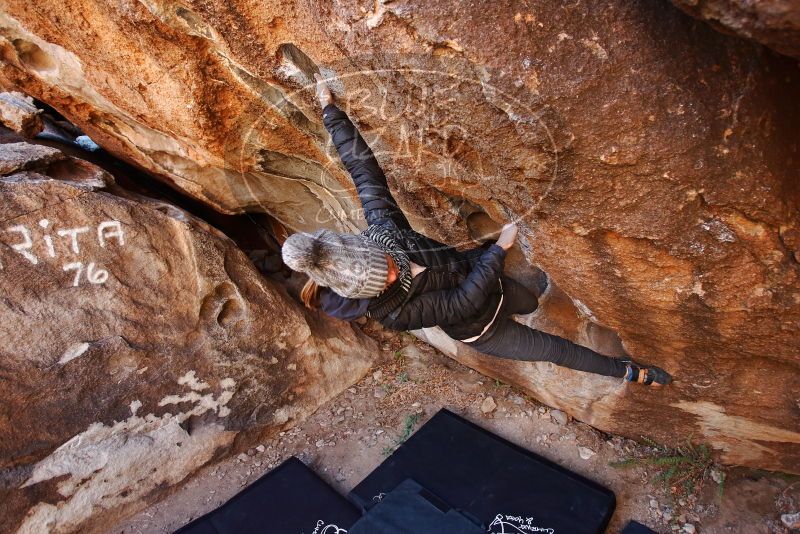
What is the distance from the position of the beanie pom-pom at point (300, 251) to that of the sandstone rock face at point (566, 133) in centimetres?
76

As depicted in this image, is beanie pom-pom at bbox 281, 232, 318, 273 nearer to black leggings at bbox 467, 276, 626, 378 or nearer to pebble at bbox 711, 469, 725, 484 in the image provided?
black leggings at bbox 467, 276, 626, 378

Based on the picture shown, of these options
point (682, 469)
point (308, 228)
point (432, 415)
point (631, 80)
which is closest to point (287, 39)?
point (631, 80)

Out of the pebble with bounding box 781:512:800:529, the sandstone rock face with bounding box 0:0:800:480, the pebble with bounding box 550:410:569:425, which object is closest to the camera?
the sandstone rock face with bounding box 0:0:800:480

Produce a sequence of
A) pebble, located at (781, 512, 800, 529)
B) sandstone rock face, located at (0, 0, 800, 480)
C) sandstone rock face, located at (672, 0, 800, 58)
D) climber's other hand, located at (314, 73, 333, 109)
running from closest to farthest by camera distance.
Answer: sandstone rock face, located at (672, 0, 800, 58) → sandstone rock face, located at (0, 0, 800, 480) → climber's other hand, located at (314, 73, 333, 109) → pebble, located at (781, 512, 800, 529)

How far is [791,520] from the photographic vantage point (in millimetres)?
2748

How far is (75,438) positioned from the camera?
120 inches

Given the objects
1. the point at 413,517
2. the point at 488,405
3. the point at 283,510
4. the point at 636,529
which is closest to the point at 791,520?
the point at 636,529

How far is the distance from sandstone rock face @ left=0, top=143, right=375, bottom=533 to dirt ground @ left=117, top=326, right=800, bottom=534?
0.71 feet

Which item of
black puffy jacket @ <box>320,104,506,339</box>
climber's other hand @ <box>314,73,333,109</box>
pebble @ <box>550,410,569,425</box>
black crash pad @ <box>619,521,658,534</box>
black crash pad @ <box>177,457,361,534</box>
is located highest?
climber's other hand @ <box>314,73,333,109</box>

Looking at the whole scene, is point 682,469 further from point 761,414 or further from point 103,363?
point 103,363

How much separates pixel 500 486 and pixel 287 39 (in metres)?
2.91

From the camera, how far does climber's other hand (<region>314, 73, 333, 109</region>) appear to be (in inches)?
91.7

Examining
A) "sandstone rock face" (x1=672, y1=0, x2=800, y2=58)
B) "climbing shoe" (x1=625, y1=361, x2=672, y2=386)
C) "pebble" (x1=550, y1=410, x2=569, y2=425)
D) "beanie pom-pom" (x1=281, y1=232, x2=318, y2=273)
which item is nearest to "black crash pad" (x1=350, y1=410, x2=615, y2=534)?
"pebble" (x1=550, y1=410, x2=569, y2=425)

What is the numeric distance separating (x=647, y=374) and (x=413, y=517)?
1650mm
